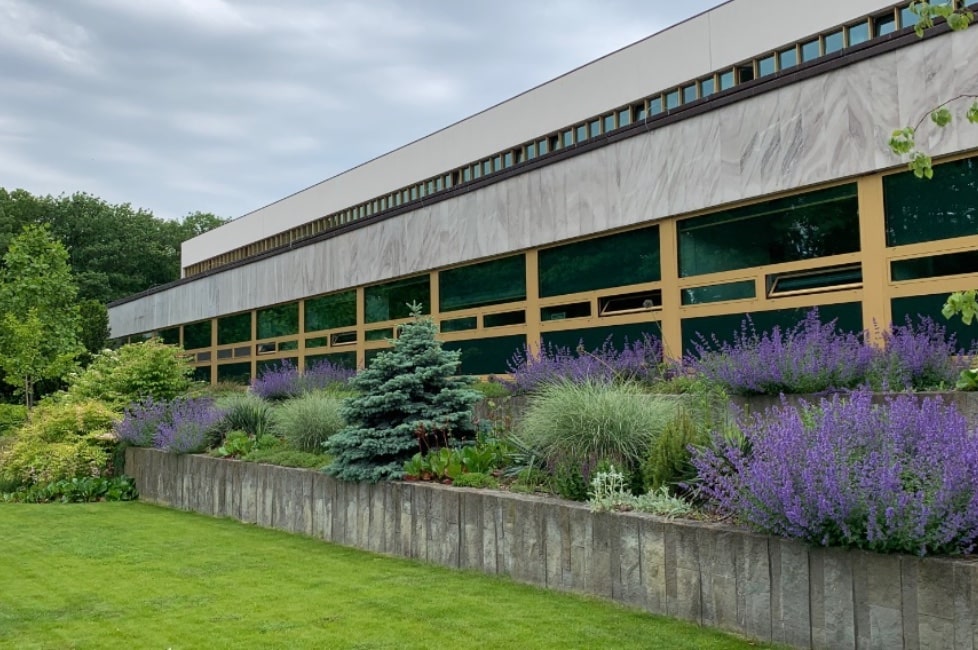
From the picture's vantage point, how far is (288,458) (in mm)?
10312

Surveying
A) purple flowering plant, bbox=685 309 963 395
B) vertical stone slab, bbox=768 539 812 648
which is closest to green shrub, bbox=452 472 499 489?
purple flowering plant, bbox=685 309 963 395

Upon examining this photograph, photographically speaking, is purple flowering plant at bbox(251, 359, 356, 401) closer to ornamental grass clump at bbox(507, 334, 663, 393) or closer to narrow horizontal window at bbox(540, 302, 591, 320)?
narrow horizontal window at bbox(540, 302, 591, 320)

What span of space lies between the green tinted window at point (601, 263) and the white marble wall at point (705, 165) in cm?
22

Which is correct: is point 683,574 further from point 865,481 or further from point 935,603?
point 935,603

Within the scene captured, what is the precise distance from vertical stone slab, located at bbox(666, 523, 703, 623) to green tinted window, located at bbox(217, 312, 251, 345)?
1926cm

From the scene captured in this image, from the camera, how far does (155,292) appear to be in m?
30.6

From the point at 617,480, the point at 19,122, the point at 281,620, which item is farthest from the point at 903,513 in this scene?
the point at 19,122

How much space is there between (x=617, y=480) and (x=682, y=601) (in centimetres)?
135

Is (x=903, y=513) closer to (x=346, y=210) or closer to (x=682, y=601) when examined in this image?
(x=682, y=601)

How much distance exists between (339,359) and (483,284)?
17.1 feet

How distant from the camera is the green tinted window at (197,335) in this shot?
1028 inches

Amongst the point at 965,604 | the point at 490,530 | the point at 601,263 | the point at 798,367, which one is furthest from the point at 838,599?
the point at 601,263

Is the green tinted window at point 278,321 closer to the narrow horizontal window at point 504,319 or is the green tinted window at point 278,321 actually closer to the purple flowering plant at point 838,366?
the narrow horizontal window at point 504,319

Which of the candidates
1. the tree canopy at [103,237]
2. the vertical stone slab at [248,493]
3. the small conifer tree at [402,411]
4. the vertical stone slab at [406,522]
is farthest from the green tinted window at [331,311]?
the tree canopy at [103,237]
